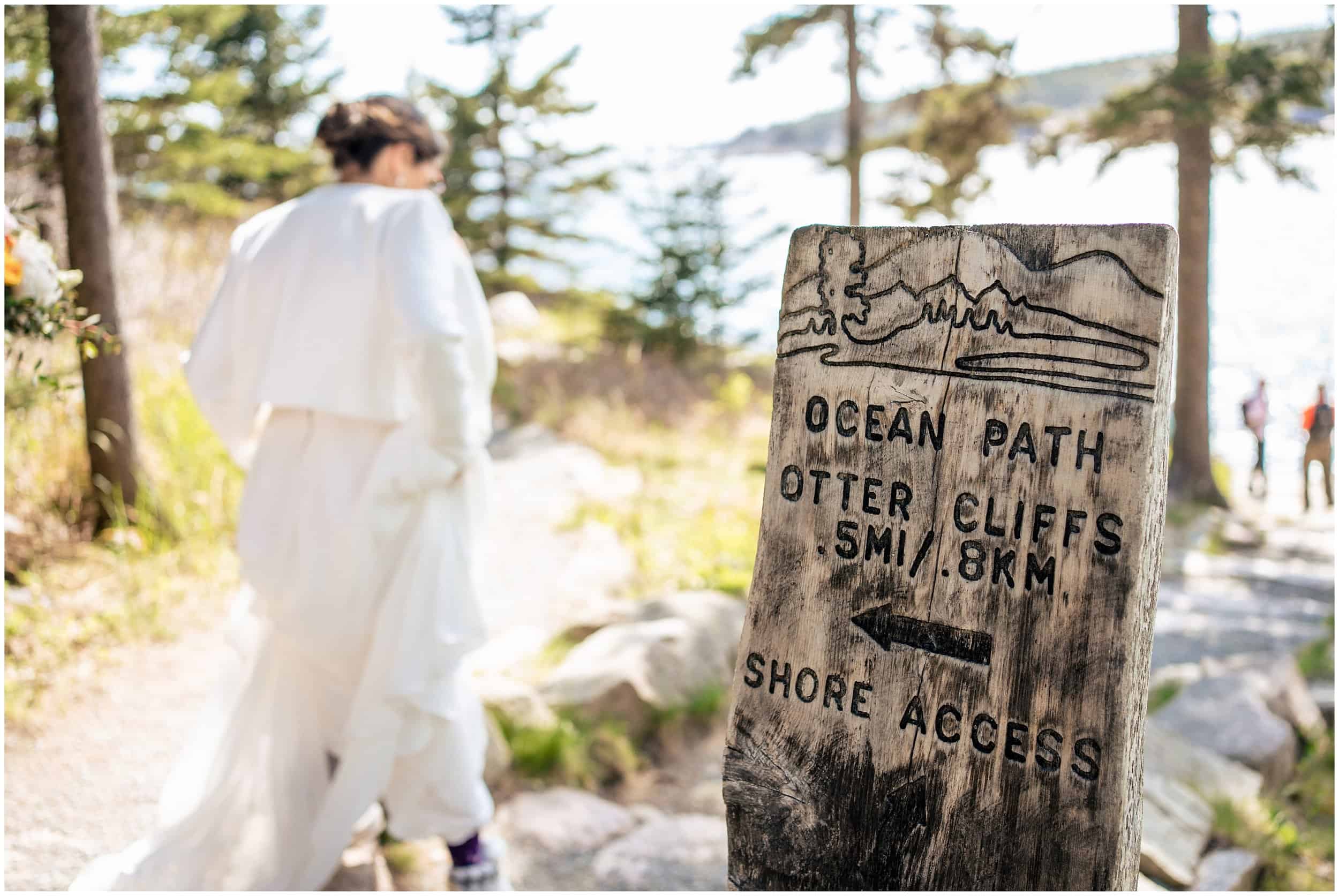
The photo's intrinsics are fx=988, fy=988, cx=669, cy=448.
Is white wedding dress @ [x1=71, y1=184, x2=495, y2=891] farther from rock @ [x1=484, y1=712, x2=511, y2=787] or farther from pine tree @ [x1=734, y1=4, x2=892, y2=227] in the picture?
pine tree @ [x1=734, y1=4, x2=892, y2=227]

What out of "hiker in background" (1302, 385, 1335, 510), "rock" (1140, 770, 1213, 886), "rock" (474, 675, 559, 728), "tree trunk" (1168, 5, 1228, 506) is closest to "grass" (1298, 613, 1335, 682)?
"rock" (1140, 770, 1213, 886)

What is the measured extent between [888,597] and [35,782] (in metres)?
2.84

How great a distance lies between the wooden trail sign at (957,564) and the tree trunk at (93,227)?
3.87m

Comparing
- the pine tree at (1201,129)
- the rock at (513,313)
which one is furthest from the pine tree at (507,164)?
the pine tree at (1201,129)

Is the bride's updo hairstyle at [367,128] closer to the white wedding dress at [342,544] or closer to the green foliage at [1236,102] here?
the white wedding dress at [342,544]

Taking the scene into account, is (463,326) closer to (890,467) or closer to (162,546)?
(890,467)

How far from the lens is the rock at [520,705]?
11.8 feet

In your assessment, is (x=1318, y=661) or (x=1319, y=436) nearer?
(x=1318, y=661)

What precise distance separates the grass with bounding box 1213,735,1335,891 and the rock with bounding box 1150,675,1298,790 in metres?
0.14

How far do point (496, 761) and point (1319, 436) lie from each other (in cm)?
799

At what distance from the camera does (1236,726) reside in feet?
14.5

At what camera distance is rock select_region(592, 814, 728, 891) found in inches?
116

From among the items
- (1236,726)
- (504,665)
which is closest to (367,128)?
(504,665)

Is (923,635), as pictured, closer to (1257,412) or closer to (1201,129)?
(1257,412)
